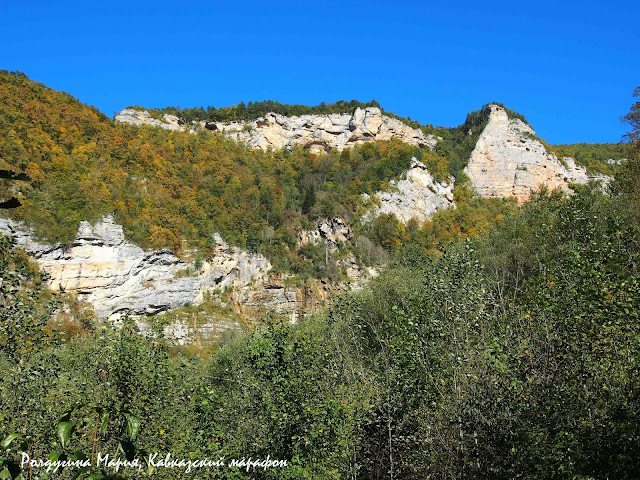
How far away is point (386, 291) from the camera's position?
30766mm

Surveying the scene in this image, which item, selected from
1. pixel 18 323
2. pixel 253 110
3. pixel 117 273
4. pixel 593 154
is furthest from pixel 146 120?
pixel 18 323

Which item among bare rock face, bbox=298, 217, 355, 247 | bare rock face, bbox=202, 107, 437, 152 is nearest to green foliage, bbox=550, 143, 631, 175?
bare rock face, bbox=202, 107, 437, 152

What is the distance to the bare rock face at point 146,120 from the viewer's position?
92312mm

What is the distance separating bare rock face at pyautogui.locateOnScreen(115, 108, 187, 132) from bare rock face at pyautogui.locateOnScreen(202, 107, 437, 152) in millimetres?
5759

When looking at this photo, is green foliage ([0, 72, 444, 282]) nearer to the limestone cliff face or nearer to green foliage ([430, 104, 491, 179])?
green foliage ([430, 104, 491, 179])

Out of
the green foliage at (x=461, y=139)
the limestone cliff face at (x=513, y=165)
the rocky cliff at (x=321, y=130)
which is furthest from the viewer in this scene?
the rocky cliff at (x=321, y=130)

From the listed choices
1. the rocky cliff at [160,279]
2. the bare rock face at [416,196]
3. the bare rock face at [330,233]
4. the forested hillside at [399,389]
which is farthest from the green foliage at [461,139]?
the forested hillside at [399,389]

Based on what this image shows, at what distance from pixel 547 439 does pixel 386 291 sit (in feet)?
74.7

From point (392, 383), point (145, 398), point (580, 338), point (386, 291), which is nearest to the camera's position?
point (580, 338)

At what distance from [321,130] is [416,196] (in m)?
28.7

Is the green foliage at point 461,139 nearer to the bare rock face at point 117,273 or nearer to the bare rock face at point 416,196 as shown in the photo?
the bare rock face at point 416,196

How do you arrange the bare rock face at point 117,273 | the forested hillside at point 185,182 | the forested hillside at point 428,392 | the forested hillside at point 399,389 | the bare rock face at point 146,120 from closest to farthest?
the forested hillside at point 399,389 → the forested hillside at point 428,392 → the bare rock face at point 117,273 → the forested hillside at point 185,182 → the bare rock face at point 146,120

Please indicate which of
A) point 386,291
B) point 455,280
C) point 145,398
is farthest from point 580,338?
point 386,291

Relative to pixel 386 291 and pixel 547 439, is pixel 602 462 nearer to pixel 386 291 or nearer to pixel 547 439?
pixel 547 439
